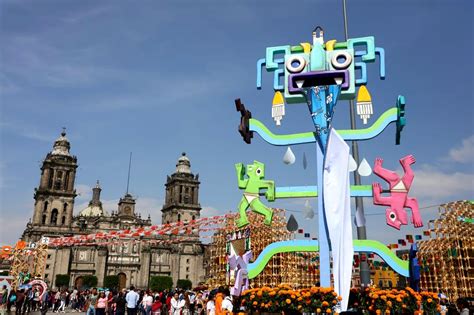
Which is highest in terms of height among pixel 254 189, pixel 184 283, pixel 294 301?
pixel 254 189

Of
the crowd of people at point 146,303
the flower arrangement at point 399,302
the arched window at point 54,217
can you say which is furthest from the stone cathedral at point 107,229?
the flower arrangement at point 399,302

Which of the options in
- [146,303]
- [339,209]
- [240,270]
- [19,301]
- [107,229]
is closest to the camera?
[339,209]

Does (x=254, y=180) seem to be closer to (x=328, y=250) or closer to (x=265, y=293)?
(x=328, y=250)

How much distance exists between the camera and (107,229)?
76438mm

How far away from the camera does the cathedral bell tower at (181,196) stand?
259 ft

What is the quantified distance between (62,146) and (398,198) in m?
76.0

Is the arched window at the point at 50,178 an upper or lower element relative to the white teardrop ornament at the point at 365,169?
upper

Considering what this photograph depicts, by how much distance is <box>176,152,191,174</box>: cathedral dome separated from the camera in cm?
8325

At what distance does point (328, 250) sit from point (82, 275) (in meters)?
67.2

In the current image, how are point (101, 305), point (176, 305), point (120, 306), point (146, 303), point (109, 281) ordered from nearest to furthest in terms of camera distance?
point (120, 306) → point (101, 305) → point (176, 305) → point (146, 303) → point (109, 281)

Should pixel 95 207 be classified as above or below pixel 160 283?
above

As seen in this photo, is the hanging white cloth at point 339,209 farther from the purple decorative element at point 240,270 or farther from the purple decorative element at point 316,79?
the purple decorative element at point 240,270

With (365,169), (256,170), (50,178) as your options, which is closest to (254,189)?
(256,170)

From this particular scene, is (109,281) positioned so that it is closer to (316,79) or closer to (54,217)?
(54,217)
